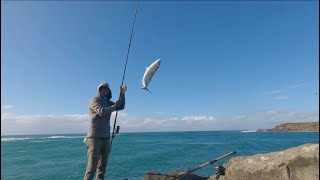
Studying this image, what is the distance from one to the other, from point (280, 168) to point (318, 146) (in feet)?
3.46

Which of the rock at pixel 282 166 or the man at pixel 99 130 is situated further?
the rock at pixel 282 166

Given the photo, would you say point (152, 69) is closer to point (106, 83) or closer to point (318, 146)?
point (106, 83)

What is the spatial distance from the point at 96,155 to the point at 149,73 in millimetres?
3461

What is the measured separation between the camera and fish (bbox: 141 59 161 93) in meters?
8.45

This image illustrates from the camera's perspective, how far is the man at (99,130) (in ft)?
19.7

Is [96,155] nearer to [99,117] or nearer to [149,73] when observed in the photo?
[99,117]

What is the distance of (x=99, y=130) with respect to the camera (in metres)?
6.14

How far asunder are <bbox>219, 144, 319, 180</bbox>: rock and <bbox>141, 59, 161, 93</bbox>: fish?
Answer: 11.5 feet

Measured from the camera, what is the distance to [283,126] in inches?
6786

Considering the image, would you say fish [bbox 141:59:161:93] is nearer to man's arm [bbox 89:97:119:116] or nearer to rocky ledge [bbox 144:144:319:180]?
man's arm [bbox 89:97:119:116]

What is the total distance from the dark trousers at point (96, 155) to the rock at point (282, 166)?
3.80m

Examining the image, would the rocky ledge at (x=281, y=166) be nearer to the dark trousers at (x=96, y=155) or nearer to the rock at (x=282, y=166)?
the rock at (x=282, y=166)

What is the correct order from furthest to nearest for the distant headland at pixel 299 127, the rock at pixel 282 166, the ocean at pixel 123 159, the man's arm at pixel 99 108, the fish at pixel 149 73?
the distant headland at pixel 299 127 → the ocean at pixel 123 159 → the fish at pixel 149 73 → the rock at pixel 282 166 → the man's arm at pixel 99 108

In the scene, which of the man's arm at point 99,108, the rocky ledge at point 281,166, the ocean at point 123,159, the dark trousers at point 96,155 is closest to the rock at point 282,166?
the rocky ledge at point 281,166
